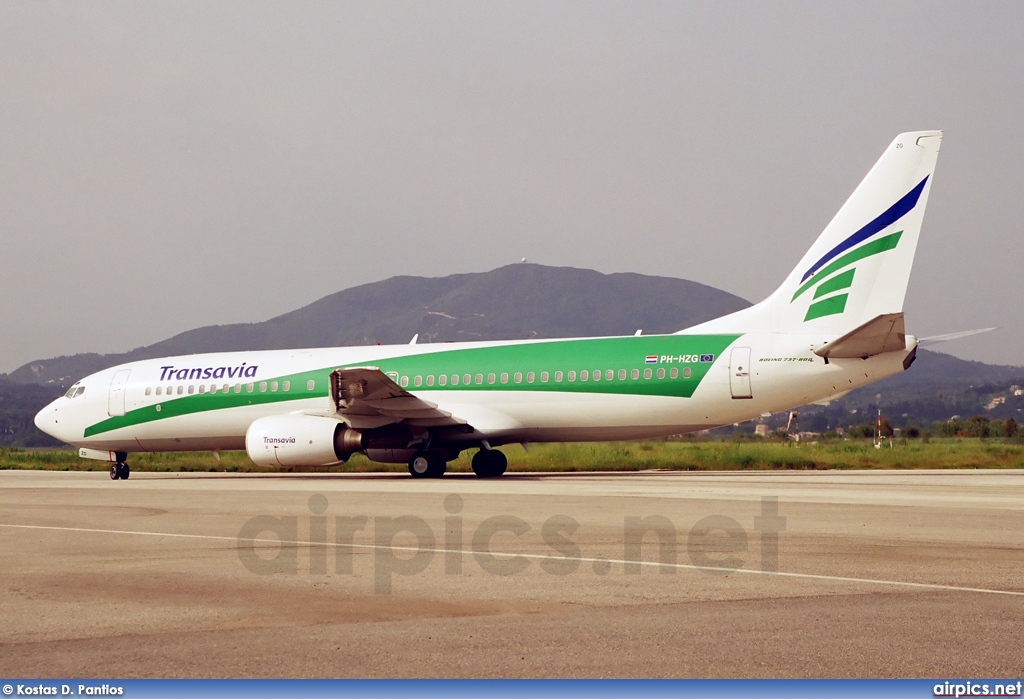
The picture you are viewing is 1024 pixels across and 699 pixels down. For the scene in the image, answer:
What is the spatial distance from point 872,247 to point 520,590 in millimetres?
18400

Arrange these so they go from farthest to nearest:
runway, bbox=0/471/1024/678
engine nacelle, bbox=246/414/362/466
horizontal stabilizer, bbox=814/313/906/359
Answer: engine nacelle, bbox=246/414/362/466 < horizontal stabilizer, bbox=814/313/906/359 < runway, bbox=0/471/1024/678

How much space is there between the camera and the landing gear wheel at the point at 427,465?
26141 millimetres

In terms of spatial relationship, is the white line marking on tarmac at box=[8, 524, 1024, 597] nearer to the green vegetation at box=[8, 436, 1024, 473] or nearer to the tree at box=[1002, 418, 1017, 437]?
the green vegetation at box=[8, 436, 1024, 473]

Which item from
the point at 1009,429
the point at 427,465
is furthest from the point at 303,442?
the point at 1009,429

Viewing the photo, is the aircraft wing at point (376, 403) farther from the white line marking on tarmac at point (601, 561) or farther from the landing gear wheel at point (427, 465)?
the white line marking on tarmac at point (601, 561)

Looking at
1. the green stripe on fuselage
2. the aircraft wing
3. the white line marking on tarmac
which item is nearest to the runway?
the white line marking on tarmac

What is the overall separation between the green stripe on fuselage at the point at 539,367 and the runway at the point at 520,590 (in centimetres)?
903

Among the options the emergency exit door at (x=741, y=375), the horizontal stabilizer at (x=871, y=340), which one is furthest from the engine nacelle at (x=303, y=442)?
the horizontal stabilizer at (x=871, y=340)

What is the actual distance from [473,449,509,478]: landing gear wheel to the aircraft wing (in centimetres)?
170

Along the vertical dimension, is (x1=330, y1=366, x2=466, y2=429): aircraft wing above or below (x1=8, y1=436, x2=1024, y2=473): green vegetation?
above

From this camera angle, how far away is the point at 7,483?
2523cm

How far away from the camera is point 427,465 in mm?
26141

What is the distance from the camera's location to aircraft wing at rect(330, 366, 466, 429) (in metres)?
24.6

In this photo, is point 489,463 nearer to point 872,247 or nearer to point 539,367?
point 539,367
